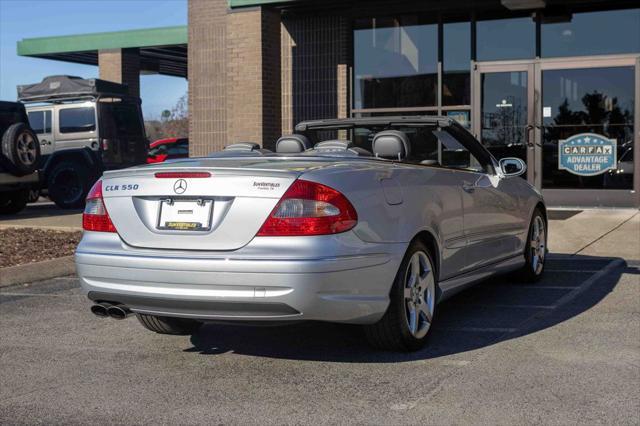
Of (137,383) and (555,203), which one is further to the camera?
(555,203)

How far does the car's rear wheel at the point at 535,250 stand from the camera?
7.35m

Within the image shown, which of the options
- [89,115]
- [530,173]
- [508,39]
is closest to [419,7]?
[508,39]

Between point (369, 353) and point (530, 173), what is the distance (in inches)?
371

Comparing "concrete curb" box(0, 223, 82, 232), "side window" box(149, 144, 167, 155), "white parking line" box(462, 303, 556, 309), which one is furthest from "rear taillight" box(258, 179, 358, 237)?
"side window" box(149, 144, 167, 155)

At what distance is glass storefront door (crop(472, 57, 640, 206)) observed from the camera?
43.6 ft

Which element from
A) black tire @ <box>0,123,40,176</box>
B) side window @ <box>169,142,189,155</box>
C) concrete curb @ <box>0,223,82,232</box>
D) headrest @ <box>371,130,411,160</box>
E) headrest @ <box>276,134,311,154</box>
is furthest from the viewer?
side window @ <box>169,142,189,155</box>

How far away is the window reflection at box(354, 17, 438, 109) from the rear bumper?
33.0 feet

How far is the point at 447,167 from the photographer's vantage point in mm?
5855

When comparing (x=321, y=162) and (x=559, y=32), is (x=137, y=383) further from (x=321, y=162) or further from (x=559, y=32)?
(x=559, y=32)

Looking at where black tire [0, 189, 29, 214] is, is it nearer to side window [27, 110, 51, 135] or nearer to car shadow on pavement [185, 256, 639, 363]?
side window [27, 110, 51, 135]

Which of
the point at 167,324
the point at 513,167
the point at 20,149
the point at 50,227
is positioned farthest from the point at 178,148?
the point at 167,324

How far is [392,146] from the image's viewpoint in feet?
17.9

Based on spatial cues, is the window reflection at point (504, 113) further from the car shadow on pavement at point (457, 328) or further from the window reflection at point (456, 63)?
the car shadow on pavement at point (457, 328)

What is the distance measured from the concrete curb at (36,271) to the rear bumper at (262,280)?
3723 millimetres
